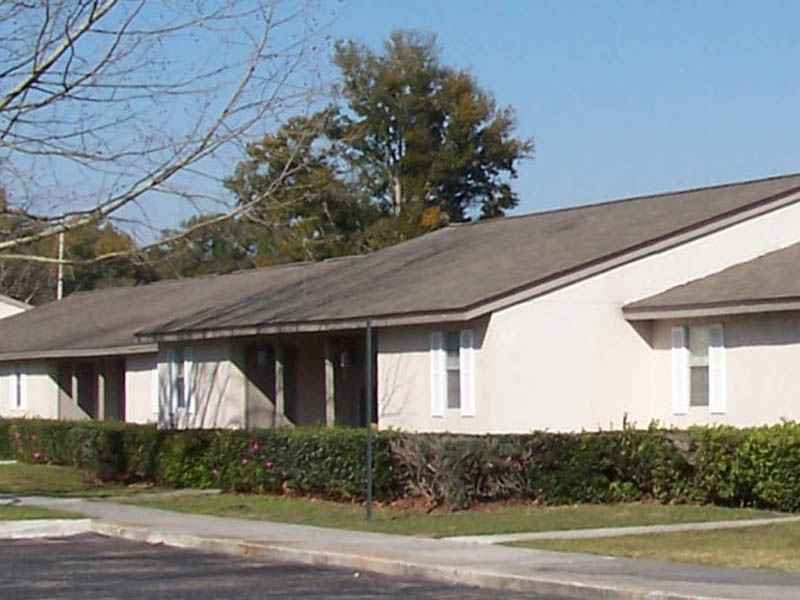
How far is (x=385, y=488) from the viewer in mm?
26000

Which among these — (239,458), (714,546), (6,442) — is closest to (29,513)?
(239,458)

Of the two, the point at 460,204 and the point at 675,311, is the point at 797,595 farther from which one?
the point at 460,204

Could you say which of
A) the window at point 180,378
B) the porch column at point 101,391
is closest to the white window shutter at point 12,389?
the porch column at point 101,391

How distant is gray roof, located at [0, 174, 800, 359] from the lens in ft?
91.4

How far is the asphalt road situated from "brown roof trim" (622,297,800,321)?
9910 millimetres

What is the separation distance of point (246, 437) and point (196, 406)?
6.55 m

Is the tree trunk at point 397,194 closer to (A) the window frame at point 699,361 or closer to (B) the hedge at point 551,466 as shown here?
(B) the hedge at point 551,466

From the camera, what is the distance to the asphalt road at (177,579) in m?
16.1

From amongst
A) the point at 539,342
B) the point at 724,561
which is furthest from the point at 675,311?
the point at 724,561

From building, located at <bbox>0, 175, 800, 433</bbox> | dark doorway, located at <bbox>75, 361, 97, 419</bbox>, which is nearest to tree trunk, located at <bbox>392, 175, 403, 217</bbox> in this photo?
dark doorway, located at <bbox>75, 361, 97, 419</bbox>

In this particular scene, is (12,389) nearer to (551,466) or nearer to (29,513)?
(29,513)

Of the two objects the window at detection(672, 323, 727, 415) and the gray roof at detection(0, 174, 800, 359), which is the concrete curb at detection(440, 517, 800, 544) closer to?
the window at detection(672, 323, 727, 415)

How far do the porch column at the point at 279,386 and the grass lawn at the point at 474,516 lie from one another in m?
6.42

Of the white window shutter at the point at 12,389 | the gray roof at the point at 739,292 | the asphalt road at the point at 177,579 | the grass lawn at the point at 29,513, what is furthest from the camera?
the white window shutter at the point at 12,389
